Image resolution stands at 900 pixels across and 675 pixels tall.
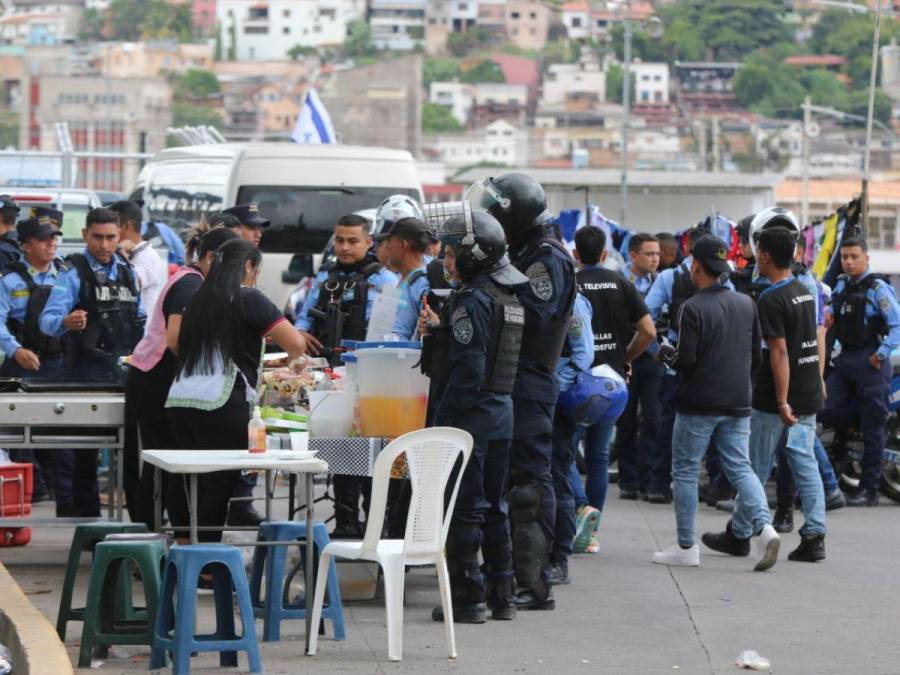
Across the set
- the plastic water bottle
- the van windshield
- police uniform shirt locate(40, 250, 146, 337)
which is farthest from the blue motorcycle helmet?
the van windshield

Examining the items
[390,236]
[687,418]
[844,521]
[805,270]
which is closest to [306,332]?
[390,236]

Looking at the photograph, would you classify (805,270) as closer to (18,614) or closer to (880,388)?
(880,388)

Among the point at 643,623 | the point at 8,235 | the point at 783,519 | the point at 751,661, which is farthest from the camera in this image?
the point at 8,235

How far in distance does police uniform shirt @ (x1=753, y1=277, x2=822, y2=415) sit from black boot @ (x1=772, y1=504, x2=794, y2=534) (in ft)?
3.87

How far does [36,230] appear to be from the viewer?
13.6m

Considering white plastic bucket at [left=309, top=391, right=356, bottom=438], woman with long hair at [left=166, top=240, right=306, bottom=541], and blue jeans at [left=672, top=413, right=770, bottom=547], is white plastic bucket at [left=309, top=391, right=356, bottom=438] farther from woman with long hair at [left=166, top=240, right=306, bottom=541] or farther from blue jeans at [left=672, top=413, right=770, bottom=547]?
blue jeans at [left=672, top=413, right=770, bottom=547]

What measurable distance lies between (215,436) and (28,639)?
169cm

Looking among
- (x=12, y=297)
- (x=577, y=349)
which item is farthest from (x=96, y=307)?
(x=577, y=349)

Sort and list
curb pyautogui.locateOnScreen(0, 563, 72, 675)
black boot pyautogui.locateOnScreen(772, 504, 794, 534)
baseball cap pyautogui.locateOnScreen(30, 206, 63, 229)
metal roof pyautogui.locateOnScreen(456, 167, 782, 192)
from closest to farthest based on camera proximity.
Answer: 1. curb pyautogui.locateOnScreen(0, 563, 72, 675)
2. black boot pyautogui.locateOnScreen(772, 504, 794, 534)
3. baseball cap pyautogui.locateOnScreen(30, 206, 63, 229)
4. metal roof pyautogui.locateOnScreen(456, 167, 782, 192)

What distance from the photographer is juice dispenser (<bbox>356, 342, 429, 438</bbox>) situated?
9.81m

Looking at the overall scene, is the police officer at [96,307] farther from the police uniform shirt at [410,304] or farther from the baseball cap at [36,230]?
the police uniform shirt at [410,304]

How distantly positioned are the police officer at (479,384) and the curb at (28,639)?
1.90 metres

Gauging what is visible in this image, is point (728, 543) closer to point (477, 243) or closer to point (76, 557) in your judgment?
point (477, 243)

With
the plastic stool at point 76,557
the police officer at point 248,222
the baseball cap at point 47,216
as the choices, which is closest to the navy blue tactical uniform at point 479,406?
the plastic stool at point 76,557
